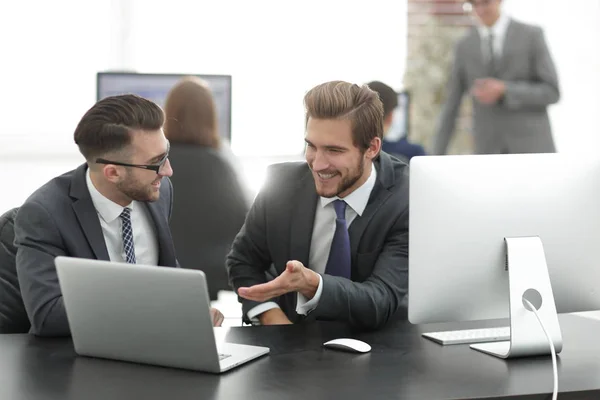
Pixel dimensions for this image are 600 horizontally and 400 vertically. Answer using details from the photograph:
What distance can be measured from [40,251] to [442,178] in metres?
0.94

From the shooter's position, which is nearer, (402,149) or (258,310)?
(258,310)

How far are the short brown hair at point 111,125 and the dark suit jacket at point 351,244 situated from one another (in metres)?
0.42

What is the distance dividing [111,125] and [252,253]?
56 cm

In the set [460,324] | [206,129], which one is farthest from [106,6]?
[460,324]

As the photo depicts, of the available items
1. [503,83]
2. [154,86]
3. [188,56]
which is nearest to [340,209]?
[154,86]

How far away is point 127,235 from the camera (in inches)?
95.3

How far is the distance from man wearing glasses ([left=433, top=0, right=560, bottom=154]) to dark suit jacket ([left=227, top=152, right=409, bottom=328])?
120 inches

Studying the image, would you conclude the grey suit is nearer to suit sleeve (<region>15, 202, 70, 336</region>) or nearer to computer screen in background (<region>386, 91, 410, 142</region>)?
computer screen in background (<region>386, 91, 410, 142</region>)

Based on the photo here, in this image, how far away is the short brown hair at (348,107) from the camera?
8.27 ft

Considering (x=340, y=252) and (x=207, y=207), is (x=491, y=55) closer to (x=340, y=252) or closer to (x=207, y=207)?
(x=207, y=207)

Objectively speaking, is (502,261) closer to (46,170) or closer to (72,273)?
(72,273)

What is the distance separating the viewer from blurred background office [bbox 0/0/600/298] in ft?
20.0

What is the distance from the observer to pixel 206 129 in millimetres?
3775

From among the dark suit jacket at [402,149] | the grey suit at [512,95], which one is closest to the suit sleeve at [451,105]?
the grey suit at [512,95]
